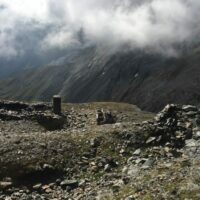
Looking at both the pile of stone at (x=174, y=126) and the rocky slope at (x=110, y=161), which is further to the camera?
the pile of stone at (x=174, y=126)

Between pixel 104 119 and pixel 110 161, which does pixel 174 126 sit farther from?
pixel 104 119

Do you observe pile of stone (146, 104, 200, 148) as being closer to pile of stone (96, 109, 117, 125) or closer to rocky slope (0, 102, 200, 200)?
rocky slope (0, 102, 200, 200)

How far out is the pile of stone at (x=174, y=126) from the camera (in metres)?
37.9

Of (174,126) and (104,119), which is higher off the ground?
(174,126)

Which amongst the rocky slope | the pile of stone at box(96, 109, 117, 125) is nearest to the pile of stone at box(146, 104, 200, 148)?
the rocky slope

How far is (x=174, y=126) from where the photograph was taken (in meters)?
40.0

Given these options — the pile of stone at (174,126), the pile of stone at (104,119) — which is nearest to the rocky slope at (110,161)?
the pile of stone at (174,126)

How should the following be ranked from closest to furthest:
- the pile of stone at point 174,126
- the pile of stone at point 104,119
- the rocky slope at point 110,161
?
the rocky slope at point 110,161 < the pile of stone at point 174,126 < the pile of stone at point 104,119

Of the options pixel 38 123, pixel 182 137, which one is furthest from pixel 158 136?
pixel 38 123

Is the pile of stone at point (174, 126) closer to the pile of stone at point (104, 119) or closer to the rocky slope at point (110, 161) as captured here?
the rocky slope at point (110, 161)

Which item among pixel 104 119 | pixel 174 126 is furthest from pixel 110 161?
pixel 104 119

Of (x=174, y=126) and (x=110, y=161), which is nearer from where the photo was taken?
(x=110, y=161)

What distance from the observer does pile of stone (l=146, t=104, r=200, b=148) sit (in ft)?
124

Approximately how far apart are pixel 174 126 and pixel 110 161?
696cm
